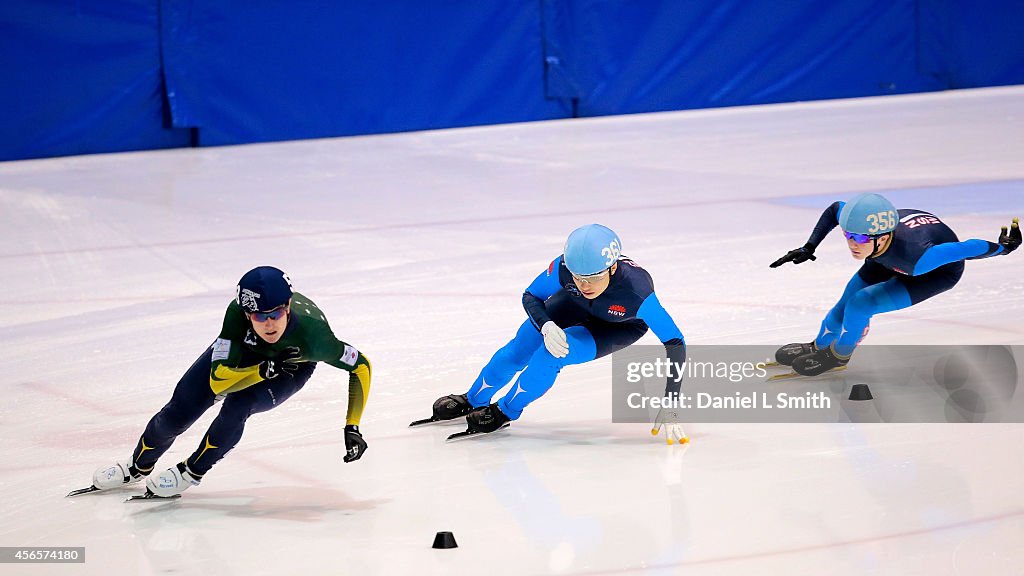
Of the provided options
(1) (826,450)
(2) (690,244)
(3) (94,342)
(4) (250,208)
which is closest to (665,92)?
(4) (250,208)

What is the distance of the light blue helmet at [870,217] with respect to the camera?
4.96 metres

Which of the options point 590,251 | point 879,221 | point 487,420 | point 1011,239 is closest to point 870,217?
point 879,221

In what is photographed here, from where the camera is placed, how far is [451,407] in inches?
195

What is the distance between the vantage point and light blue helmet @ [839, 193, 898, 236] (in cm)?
496

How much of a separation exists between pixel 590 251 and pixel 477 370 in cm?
145

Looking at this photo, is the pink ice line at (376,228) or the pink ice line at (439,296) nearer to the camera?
the pink ice line at (439,296)

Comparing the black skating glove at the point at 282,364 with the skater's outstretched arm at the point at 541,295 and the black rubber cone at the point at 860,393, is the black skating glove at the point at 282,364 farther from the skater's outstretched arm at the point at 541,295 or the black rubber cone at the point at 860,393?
the black rubber cone at the point at 860,393

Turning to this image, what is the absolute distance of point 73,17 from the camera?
50.2ft

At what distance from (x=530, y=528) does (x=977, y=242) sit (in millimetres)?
2267

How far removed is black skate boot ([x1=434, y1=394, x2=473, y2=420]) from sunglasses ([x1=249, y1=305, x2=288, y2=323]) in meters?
1.27

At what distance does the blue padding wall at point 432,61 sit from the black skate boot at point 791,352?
11.7m

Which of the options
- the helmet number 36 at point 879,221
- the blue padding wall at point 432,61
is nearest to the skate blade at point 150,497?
the helmet number 36 at point 879,221

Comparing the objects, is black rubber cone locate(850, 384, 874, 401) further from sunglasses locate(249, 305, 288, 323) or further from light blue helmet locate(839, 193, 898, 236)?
sunglasses locate(249, 305, 288, 323)

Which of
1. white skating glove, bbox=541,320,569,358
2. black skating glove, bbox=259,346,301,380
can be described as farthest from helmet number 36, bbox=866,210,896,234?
black skating glove, bbox=259,346,301,380
